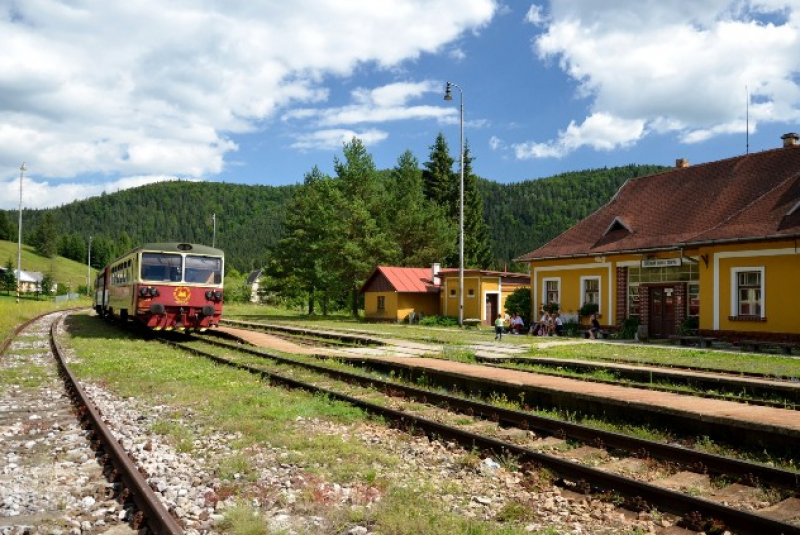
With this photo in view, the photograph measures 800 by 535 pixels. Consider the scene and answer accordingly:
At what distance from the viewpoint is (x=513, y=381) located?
10.6m

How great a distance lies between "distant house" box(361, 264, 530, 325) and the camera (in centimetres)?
3809

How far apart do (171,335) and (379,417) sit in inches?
689

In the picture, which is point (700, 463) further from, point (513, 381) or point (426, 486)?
point (513, 381)

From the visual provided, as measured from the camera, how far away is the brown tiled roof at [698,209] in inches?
877

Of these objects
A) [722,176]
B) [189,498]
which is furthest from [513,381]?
[722,176]

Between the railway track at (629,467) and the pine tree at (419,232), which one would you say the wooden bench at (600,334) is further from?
the pine tree at (419,232)

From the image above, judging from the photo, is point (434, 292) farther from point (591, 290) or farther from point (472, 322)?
point (591, 290)

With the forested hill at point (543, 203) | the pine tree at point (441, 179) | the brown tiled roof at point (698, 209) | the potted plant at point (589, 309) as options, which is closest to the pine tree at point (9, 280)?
the pine tree at point (441, 179)

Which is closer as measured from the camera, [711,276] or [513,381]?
[513,381]

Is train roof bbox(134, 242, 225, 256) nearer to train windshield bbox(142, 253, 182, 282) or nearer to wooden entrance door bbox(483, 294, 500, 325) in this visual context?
train windshield bbox(142, 253, 182, 282)

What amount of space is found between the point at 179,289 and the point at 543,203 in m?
141

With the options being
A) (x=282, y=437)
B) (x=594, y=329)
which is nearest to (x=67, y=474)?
(x=282, y=437)

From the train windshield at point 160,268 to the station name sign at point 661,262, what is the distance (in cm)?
1765

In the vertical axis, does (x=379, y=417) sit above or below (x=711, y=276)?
below
